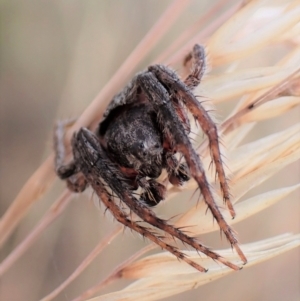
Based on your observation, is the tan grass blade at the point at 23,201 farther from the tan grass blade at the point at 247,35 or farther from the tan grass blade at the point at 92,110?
the tan grass blade at the point at 247,35

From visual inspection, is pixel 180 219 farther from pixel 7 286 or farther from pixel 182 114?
pixel 7 286

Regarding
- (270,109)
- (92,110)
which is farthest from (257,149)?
(92,110)

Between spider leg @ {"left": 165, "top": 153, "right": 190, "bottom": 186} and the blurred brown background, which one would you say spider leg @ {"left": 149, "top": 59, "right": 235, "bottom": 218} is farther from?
the blurred brown background

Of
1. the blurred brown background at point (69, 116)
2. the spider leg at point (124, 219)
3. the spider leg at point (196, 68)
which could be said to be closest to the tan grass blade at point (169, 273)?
the spider leg at point (124, 219)

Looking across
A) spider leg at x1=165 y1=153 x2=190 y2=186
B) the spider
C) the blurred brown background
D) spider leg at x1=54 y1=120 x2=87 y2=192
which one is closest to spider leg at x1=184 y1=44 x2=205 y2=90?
the spider

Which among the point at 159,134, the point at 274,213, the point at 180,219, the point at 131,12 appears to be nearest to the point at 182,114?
the point at 159,134

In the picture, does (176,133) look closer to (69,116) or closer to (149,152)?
(149,152)
